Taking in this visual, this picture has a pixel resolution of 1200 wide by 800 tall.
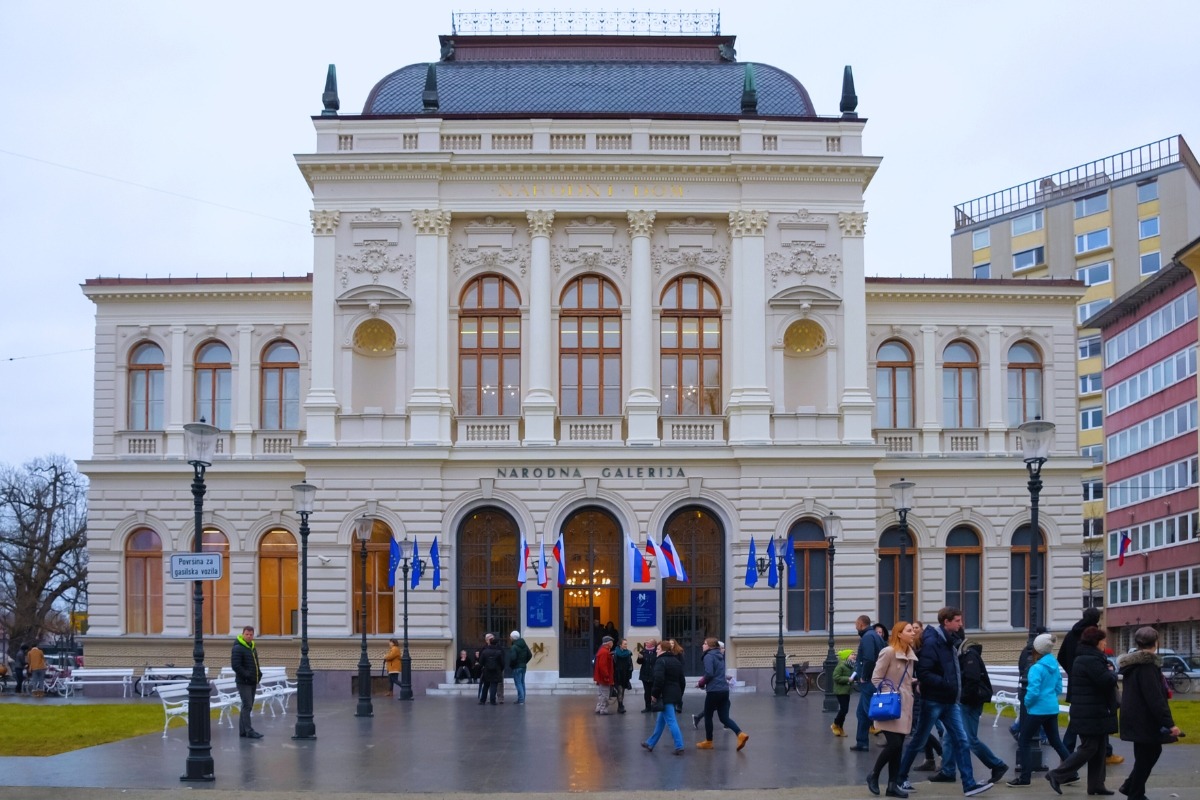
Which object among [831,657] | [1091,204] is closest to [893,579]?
[831,657]

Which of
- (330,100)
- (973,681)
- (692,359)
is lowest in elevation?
(973,681)

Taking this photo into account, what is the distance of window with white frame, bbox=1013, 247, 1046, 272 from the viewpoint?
3839 inches

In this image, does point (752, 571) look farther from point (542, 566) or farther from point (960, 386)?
point (960, 386)

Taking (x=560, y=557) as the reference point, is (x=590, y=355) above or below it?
above

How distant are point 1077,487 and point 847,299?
31.2ft

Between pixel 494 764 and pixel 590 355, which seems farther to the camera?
pixel 590 355

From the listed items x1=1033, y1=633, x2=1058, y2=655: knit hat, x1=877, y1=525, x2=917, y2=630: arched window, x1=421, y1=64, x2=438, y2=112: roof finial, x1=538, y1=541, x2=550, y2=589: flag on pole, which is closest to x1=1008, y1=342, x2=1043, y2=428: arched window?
x1=877, y1=525, x2=917, y2=630: arched window

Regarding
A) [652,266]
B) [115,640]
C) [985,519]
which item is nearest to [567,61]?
[652,266]

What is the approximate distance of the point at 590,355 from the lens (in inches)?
1822

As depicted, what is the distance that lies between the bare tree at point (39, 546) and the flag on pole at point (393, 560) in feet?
79.6

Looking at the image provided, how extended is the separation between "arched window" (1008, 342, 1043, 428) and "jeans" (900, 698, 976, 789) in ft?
99.9

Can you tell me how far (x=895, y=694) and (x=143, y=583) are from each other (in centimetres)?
3340

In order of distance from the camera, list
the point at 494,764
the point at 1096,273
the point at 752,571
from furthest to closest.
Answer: the point at 1096,273 → the point at 752,571 → the point at 494,764

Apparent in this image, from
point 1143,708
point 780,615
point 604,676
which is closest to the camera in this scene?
point 1143,708
